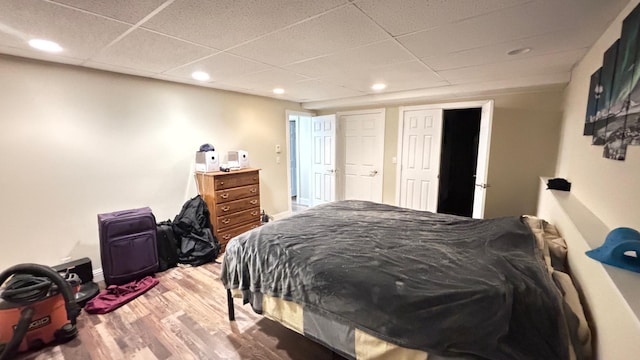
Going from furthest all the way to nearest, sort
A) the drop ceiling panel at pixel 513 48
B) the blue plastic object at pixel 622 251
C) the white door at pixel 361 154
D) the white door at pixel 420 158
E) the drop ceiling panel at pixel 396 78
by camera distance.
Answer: the white door at pixel 361 154
the white door at pixel 420 158
the drop ceiling panel at pixel 396 78
the drop ceiling panel at pixel 513 48
the blue plastic object at pixel 622 251

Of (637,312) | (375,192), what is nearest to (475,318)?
(637,312)

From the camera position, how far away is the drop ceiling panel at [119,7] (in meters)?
1.37

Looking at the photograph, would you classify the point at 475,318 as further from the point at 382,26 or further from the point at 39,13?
the point at 39,13

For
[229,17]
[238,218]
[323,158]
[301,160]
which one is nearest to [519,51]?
[229,17]

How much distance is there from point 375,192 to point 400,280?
342 cm

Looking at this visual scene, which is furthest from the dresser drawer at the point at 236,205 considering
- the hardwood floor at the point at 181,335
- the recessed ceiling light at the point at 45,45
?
the recessed ceiling light at the point at 45,45

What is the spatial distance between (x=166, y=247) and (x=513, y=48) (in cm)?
398

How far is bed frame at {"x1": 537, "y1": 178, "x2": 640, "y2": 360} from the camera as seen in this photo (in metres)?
0.79

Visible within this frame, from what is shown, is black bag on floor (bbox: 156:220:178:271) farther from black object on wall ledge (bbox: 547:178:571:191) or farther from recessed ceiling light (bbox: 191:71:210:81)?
black object on wall ledge (bbox: 547:178:571:191)

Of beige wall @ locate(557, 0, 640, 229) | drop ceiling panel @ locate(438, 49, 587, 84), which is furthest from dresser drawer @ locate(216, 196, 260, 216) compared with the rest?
beige wall @ locate(557, 0, 640, 229)

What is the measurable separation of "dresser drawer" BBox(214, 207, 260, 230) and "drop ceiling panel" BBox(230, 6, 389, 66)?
2110mm

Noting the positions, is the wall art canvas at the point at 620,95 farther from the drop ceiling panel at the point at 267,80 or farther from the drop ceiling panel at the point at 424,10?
the drop ceiling panel at the point at 267,80

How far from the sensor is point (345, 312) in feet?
4.79

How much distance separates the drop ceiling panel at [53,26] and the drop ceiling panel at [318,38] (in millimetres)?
862
